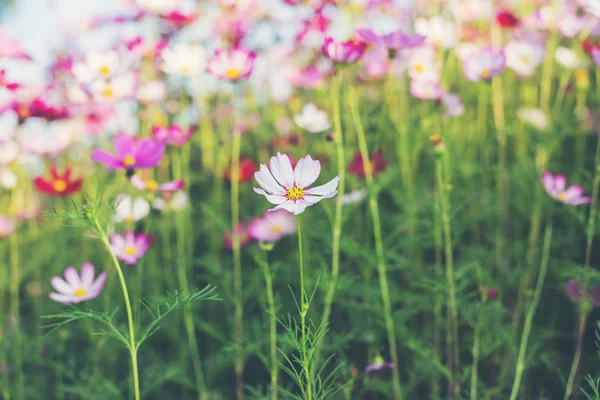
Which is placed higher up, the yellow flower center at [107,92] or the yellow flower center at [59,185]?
the yellow flower center at [107,92]

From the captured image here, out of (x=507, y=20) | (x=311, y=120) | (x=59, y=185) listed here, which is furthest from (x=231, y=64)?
(x=507, y=20)

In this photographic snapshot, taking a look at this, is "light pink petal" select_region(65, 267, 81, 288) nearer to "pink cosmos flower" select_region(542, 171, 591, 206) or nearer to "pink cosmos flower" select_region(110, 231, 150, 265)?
"pink cosmos flower" select_region(110, 231, 150, 265)

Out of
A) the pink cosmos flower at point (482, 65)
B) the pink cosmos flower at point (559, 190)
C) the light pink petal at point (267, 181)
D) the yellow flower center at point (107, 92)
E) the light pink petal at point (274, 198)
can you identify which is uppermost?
the pink cosmos flower at point (482, 65)

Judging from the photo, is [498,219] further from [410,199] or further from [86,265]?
[86,265]

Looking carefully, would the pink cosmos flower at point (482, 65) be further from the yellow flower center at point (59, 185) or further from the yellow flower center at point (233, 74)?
the yellow flower center at point (59, 185)

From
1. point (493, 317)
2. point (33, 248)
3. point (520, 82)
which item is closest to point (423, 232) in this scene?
point (493, 317)

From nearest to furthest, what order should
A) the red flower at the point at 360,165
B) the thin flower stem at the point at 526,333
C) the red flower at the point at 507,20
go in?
the thin flower stem at the point at 526,333 → the red flower at the point at 360,165 → the red flower at the point at 507,20

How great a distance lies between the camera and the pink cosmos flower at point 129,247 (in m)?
→ 1.19

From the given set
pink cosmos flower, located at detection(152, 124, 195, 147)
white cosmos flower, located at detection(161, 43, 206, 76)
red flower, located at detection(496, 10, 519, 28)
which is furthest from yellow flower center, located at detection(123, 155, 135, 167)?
red flower, located at detection(496, 10, 519, 28)

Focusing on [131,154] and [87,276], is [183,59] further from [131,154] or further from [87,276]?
[87,276]

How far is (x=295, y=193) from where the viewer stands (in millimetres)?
835

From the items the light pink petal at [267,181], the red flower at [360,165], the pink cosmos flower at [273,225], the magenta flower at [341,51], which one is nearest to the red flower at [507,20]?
the red flower at [360,165]

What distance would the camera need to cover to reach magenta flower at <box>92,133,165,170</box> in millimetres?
1111

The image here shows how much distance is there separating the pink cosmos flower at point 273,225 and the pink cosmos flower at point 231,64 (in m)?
0.37
